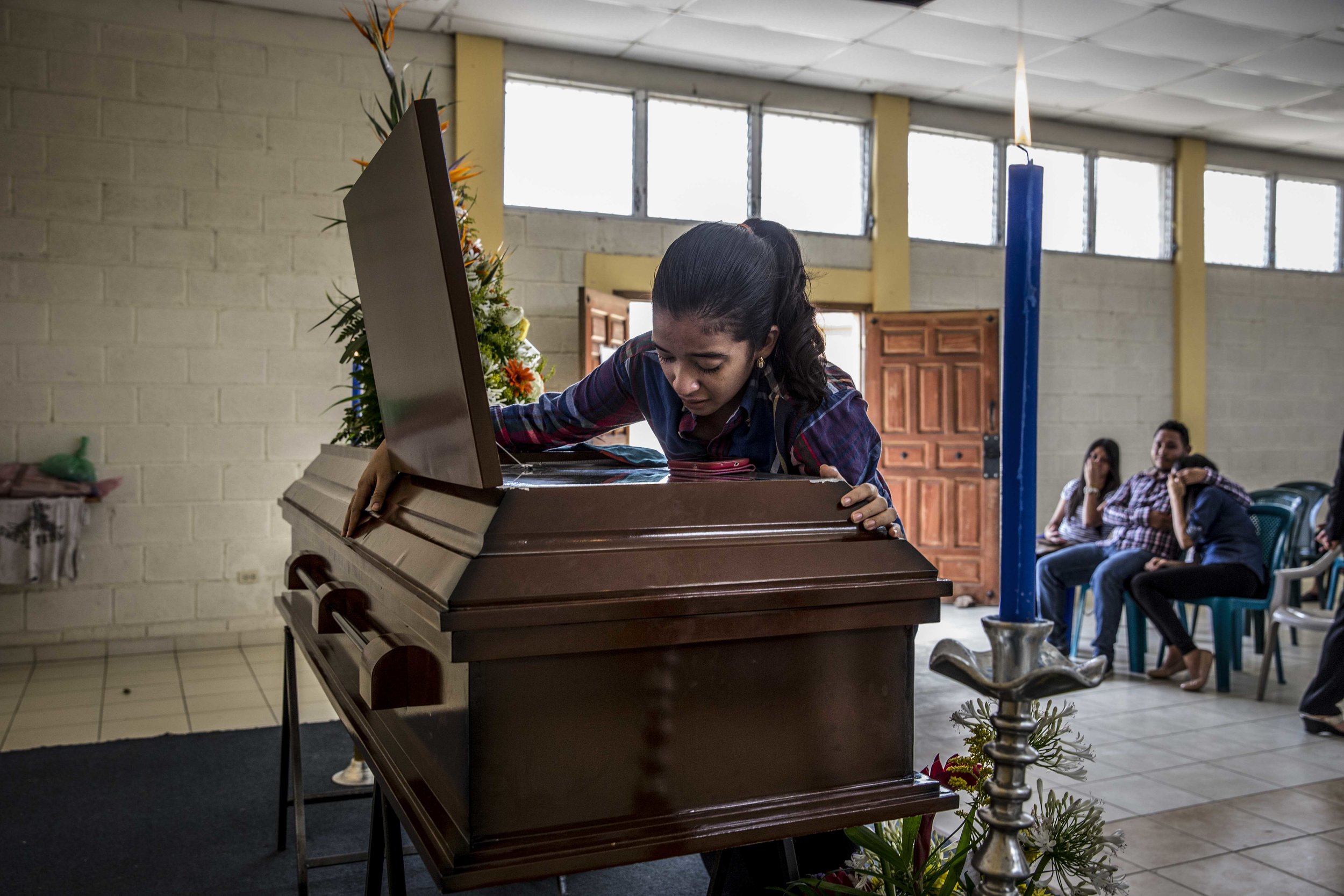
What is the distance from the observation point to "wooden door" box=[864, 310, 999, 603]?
710cm

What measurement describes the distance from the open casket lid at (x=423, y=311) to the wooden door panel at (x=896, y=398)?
6.11 meters

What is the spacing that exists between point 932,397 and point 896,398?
0.81 ft

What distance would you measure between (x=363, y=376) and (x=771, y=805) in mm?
1824

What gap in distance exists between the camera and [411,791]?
103cm

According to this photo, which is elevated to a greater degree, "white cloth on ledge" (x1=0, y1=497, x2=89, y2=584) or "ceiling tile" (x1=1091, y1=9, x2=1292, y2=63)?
"ceiling tile" (x1=1091, y1=9, x2=1292, y2=63)

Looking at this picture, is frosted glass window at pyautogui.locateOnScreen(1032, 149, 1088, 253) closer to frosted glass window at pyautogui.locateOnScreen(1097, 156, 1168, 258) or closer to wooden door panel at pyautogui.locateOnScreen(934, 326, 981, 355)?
frosted glass window at pyautogui.locateOnScreen(1097, 156, 1168, 258)

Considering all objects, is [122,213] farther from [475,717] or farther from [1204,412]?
[1204,412]

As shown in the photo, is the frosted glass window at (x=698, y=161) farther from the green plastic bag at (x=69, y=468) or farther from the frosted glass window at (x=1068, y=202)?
the green plastic bag at (x=69, y=468)

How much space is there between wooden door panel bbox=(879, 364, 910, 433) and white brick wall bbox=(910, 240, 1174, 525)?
64 cm

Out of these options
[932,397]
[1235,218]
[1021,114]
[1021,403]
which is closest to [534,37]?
[932,397]

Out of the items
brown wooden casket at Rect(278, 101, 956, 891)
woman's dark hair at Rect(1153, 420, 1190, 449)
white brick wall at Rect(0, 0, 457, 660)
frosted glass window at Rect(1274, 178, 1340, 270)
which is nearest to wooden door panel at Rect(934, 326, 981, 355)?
woman's dark hair at Rect(1153, 420, 1190, 449)

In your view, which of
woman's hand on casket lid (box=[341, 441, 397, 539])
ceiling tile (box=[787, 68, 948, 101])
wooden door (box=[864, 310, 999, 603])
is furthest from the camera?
wooden door (box=[864, 310, 999, 603])

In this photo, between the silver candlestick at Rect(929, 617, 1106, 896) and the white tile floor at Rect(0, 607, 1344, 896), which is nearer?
the silver candlestick at Rect(929, 617, 1106, 896)

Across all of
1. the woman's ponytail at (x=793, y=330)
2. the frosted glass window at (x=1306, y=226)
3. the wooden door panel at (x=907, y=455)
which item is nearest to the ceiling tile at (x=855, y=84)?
the wooden door panel at (x=907, y=455)
